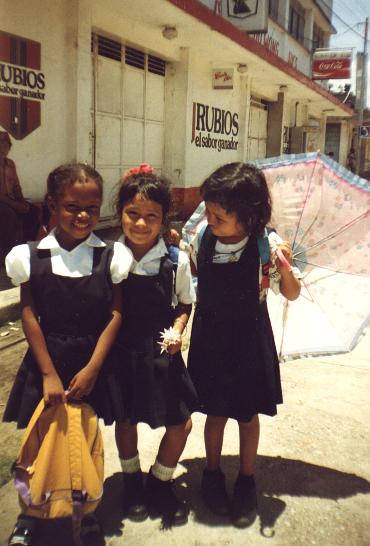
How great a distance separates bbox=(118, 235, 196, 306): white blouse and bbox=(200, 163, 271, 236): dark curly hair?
0.84ft

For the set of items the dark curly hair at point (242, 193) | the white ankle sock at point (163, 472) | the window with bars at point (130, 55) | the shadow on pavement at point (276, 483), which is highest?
the window with bars at point (130, 55)

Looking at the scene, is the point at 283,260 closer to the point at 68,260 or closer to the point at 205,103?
the point at 68,260

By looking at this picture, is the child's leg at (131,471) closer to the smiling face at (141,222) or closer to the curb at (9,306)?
the smiling face at (141,222)

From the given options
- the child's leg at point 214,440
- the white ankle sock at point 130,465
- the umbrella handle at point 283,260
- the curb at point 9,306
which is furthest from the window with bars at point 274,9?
the white ankle sock at point 130,465

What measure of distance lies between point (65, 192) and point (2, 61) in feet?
14.5

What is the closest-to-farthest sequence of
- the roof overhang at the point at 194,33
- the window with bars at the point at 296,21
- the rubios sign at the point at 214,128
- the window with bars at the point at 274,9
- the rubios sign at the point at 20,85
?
the rubios sign at the point at 20,85
the roof overhang at the point at 194,33
the rubios sign at the point at 214,128
the window with bars at the point at 274,9
the window with bars at the point at 296,21

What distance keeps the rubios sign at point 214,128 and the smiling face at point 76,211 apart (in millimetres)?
8017

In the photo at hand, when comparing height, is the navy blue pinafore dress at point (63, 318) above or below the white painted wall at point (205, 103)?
below

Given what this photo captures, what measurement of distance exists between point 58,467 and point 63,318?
0.49 meters

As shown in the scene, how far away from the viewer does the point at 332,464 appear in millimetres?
2445

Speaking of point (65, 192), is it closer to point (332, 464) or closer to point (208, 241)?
point (208, 241)

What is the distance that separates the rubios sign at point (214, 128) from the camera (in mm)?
9711

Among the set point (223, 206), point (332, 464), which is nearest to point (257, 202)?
point (223, 206)

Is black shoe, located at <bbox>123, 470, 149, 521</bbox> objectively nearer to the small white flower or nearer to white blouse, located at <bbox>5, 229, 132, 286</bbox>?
the small white flower
